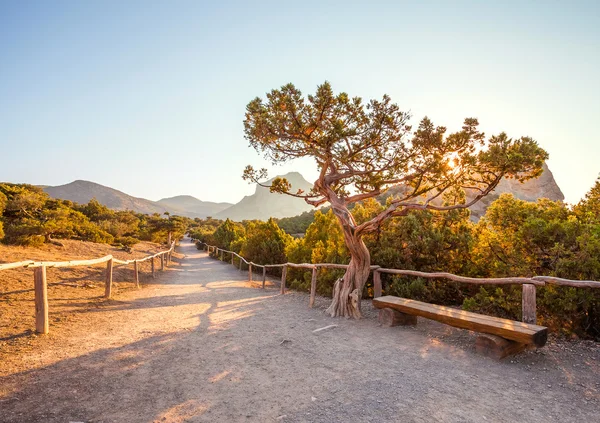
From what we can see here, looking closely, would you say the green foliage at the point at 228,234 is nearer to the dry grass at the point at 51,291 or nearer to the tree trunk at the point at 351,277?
the dry grass at the point at 51,291

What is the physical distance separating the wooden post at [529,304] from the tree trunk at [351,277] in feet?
9.78

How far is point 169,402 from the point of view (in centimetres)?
318

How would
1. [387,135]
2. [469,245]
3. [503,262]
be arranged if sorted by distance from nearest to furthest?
[503,262], [387,135], [469,245]

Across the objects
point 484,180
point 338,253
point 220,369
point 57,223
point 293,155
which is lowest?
point 220,369

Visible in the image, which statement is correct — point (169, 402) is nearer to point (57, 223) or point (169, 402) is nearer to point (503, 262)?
point (503, 262)

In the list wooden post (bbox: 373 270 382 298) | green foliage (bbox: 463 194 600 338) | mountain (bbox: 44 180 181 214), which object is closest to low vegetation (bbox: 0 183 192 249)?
wooden post (bbox: 373 270 382 298)

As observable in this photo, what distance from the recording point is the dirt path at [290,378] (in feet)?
9.85

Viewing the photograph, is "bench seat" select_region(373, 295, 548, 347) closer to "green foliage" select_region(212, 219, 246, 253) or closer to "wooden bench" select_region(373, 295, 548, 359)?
"wooden bench" select_region(373, 295, 548, 359)

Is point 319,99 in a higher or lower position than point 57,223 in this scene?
higher

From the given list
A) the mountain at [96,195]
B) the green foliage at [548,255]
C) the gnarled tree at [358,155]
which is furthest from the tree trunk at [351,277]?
the mountain at [96,195]

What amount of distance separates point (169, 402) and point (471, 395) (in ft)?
10.9

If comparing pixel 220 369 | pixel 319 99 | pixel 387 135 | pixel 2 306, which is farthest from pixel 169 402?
pixel 387 135

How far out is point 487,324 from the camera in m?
4.29

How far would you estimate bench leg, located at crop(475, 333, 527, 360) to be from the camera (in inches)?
169
